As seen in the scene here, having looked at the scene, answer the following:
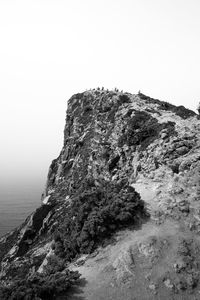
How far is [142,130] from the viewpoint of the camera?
42000 mm

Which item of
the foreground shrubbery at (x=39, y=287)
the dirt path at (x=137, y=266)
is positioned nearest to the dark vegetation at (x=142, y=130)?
the dirt path at (x=137, y=266)

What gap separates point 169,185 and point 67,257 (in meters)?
12.2

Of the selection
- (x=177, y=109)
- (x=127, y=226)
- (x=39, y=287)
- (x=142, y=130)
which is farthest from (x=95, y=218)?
(x=177, y=109)

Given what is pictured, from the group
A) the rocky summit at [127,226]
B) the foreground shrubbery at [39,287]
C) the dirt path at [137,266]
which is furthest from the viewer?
the rocky summit at [127,226]

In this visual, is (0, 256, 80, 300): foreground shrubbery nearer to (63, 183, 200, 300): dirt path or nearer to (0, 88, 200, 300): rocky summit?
(0, 88, 200, 300): rocky summit

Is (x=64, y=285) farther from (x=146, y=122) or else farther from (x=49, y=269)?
(x=146, y=122)

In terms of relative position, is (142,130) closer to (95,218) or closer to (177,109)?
(177,109)

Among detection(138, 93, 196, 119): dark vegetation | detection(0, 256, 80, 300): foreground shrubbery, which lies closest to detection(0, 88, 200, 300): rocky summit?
detection(0, 256, 80, 300): foreground shrubbery

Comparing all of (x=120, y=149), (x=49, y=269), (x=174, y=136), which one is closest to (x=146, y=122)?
(x=120, y=149)

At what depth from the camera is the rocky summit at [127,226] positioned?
1709cm

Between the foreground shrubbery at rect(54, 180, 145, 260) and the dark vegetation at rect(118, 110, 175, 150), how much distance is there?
1462cm

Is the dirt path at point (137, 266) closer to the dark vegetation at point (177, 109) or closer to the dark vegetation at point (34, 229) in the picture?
the dark vegetation at point (34, 229)

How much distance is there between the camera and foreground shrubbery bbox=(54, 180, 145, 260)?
22000 mm

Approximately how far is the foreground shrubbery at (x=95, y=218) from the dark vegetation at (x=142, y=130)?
14622mm
